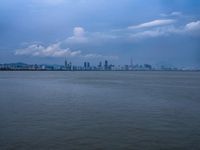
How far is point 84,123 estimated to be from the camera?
60.4ft

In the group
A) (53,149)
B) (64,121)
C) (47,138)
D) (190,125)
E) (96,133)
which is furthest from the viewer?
(64,121)

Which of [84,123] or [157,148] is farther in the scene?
[84,123]

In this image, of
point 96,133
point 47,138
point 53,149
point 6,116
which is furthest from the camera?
point 6,116

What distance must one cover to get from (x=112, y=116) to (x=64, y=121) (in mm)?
3694

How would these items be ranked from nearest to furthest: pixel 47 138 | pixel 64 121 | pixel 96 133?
pixel 47 138
pixel 96 133
pixel 64 121

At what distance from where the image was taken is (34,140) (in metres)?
14.2

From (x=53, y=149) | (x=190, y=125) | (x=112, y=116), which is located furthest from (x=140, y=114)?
(x=53, y=149)

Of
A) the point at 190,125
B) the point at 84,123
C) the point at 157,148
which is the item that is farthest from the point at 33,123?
the point at 190,125

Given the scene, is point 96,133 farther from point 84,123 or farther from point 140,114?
point 140,114

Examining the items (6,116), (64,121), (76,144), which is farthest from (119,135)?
(6,116)

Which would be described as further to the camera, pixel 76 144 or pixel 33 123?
pixel 33 123

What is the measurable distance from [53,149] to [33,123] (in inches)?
230

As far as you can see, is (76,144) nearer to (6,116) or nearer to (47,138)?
(47,138)

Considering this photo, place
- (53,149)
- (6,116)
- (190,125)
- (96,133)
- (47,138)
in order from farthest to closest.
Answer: (6,116) < (190,125) < (96,133) < (47,138) < (53,149)
